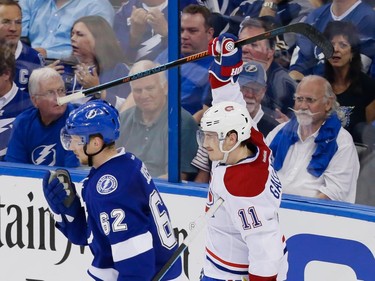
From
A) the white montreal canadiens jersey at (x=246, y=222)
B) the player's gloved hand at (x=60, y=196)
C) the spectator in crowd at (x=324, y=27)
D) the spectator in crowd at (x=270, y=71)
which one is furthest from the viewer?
the spectator in crowd at (x=270, y=71)

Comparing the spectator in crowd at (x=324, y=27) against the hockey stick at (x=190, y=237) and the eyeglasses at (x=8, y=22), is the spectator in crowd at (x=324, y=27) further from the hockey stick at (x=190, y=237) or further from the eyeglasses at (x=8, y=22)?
the eyeglasses at (x=8, y=22)

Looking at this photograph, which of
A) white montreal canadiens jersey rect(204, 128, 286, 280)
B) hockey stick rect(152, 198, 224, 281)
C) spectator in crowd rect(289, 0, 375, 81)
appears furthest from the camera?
spectator in crowd rect(289, 0, 375, 81)

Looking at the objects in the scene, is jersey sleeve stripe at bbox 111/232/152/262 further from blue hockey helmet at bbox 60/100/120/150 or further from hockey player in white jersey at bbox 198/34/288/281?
blue hockey helmet at bbox 60/100/120/150

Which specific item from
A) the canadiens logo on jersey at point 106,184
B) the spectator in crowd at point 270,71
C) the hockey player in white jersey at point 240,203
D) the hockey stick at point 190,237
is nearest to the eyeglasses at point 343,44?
the spectator in crowd at point 270,71

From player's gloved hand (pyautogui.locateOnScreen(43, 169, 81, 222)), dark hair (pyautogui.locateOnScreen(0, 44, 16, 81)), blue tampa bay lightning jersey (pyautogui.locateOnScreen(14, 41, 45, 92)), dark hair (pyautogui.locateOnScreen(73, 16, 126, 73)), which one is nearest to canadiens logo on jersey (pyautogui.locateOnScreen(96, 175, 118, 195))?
player's gloved hand (pyautogui.locateOnScreen(43, 169, 81, 222))

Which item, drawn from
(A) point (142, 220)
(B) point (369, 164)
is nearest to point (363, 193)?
(B) point (369, 164)

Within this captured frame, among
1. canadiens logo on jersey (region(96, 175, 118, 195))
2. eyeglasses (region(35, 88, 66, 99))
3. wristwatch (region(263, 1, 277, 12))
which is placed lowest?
eyeglasses (region(35, 88, 66, 99))

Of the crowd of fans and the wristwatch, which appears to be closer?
the crowd of fans

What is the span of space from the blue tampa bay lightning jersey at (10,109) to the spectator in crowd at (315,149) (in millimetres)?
1364

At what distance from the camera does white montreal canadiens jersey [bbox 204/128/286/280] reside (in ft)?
10.5

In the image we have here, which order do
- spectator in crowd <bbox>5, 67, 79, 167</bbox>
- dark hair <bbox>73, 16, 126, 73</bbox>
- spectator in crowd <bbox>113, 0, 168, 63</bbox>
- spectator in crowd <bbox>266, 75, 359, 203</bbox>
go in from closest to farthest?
spectator in crowd <bbox>266, 75, 359, 203</bbox> < spectator in crowd <bbox>113, 0, 168, 63</bbox> < dark hair <bbox>73, 16, 126, 73</bbox> < spectator in crowd <bbox>5, 67, 79, 167</bbox>

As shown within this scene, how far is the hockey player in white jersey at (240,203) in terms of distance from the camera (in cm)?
321

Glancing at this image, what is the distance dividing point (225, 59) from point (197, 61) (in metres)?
0.74

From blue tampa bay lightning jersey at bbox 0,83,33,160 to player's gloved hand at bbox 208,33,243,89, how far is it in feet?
4.78
